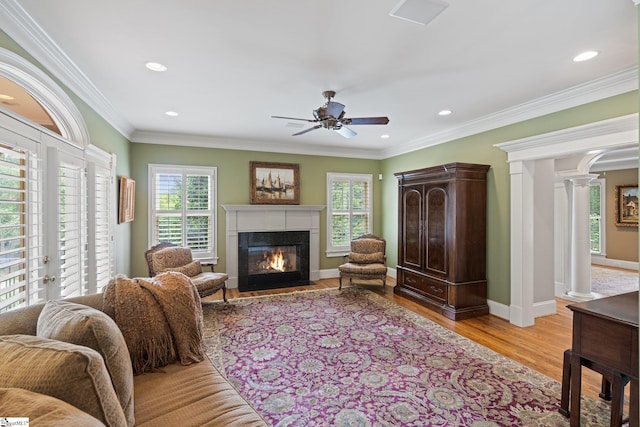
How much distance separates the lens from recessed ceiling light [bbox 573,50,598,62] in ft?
8.12

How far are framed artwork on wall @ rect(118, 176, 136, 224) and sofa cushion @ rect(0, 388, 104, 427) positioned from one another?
153 inches

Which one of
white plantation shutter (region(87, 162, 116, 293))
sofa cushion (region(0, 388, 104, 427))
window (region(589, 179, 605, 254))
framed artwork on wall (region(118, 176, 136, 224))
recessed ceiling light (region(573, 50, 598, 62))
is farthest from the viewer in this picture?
window (region(589, 179, 605, 254))

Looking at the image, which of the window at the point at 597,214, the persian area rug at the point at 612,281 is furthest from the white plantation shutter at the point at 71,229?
the window at the point at 597,214

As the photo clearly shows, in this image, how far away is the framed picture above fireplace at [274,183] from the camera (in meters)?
5.74

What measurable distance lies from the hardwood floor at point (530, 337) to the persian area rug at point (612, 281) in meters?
1.54

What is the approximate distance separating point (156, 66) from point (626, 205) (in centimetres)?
1031

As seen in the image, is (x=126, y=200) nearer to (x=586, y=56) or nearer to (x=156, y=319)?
(x=156, y=319)

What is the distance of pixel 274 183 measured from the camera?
587cm

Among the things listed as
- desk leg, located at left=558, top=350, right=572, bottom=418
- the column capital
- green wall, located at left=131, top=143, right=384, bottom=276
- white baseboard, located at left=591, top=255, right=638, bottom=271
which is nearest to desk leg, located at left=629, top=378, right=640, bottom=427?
desk leg, located at left=558, top=350, right=572, bottom=418

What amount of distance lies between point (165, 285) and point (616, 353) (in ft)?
9.10

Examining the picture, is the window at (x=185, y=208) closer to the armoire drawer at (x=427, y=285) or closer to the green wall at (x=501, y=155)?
the armoire drawer at (x=427, y=285)

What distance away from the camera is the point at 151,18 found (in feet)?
6.64

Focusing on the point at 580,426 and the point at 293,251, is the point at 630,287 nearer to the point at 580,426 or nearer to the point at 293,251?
the point at 580,426

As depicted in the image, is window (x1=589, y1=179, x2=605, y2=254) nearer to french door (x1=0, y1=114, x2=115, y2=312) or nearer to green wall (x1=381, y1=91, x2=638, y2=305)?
green wall (x1=381, y1=91, x2=638, y2=305)
